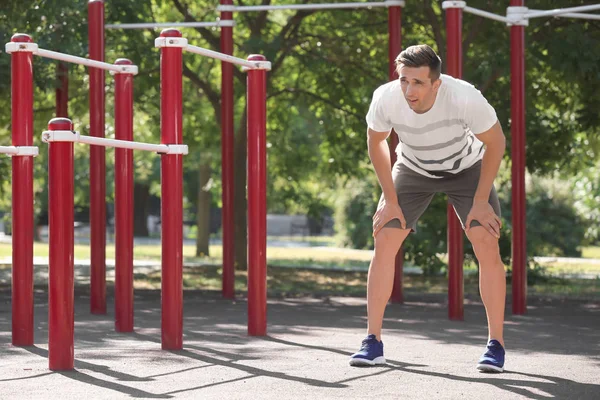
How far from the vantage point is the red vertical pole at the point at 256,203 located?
22.0 feet

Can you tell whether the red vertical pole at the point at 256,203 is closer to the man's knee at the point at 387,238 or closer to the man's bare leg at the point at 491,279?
the man's knee at the point at 387,238

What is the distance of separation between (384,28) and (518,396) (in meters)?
9.76

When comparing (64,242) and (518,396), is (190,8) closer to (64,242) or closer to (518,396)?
(64,242)

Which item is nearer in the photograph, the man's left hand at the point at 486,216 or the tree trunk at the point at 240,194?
the man's left hand at the point at 486,216

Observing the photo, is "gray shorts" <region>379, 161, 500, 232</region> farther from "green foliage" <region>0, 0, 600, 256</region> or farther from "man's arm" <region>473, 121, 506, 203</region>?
"green foliage" <region>0, 0, 600, 256</region>

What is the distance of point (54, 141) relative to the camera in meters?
5.18

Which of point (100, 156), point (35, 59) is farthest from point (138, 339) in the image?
point (35, 59)

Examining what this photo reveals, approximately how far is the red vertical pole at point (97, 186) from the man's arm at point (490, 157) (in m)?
3.89

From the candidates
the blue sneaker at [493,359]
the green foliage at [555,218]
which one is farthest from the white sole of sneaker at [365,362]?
the green foliage at [555,218]

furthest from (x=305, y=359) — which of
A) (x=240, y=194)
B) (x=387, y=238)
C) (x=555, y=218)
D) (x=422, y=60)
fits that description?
(x=555, y=218)

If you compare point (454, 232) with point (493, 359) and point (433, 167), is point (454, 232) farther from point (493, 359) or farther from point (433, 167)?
point (493, 359)

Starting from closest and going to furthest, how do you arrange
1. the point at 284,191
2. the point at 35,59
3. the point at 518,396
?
the point at 518,396
the point at 35,59
the point at 284,191

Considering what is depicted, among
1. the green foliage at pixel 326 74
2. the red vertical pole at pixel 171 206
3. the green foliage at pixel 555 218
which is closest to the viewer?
the red vertical pole at pixel 171 206

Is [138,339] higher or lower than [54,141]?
lower
